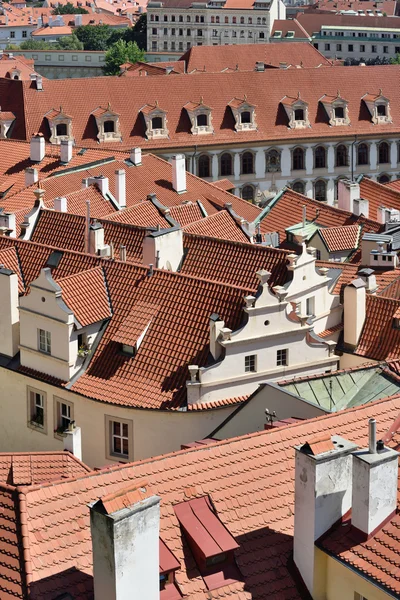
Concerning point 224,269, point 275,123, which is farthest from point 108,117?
point 224,269

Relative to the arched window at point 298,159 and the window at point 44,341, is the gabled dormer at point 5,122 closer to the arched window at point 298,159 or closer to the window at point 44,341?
the arched window at point 298,159

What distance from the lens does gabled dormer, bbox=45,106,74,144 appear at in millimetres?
91500

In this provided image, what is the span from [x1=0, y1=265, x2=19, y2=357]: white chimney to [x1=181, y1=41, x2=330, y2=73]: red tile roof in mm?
78937

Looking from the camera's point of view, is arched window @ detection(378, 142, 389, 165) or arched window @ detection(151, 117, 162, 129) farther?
arched window @ detection(378, 142, 389, 165)

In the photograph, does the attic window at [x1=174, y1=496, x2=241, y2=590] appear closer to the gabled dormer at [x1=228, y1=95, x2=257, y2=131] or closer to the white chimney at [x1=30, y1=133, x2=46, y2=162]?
the white chimney at [x1=30, y1=133, x2=46, y2=162]

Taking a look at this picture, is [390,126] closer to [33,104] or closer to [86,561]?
[33,104]

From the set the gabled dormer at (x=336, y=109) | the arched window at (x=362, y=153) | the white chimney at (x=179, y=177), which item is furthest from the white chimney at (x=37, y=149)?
the arched window at (x=362, y=153)

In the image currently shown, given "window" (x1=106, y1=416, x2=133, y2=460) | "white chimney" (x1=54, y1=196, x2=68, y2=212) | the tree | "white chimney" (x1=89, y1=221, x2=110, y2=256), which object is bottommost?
the tree

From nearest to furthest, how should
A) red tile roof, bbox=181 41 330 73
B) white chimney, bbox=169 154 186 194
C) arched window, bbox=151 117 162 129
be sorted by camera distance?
1. white chimney, bbox=169 154 186 194
2. arched window, bbox=151 117 162 129
3. red tile roof, bbox=181 41 330 73

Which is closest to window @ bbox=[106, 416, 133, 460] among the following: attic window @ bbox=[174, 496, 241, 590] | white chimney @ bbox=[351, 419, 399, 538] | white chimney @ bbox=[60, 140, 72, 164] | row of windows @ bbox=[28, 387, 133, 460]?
row of windows @ bbox=[28, 387, 133, 460]

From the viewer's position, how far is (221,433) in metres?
38.2

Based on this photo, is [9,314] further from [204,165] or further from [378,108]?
[378,108]

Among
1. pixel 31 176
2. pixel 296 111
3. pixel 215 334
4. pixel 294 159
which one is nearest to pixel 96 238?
pixel 215 334

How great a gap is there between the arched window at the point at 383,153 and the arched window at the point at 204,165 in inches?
532
